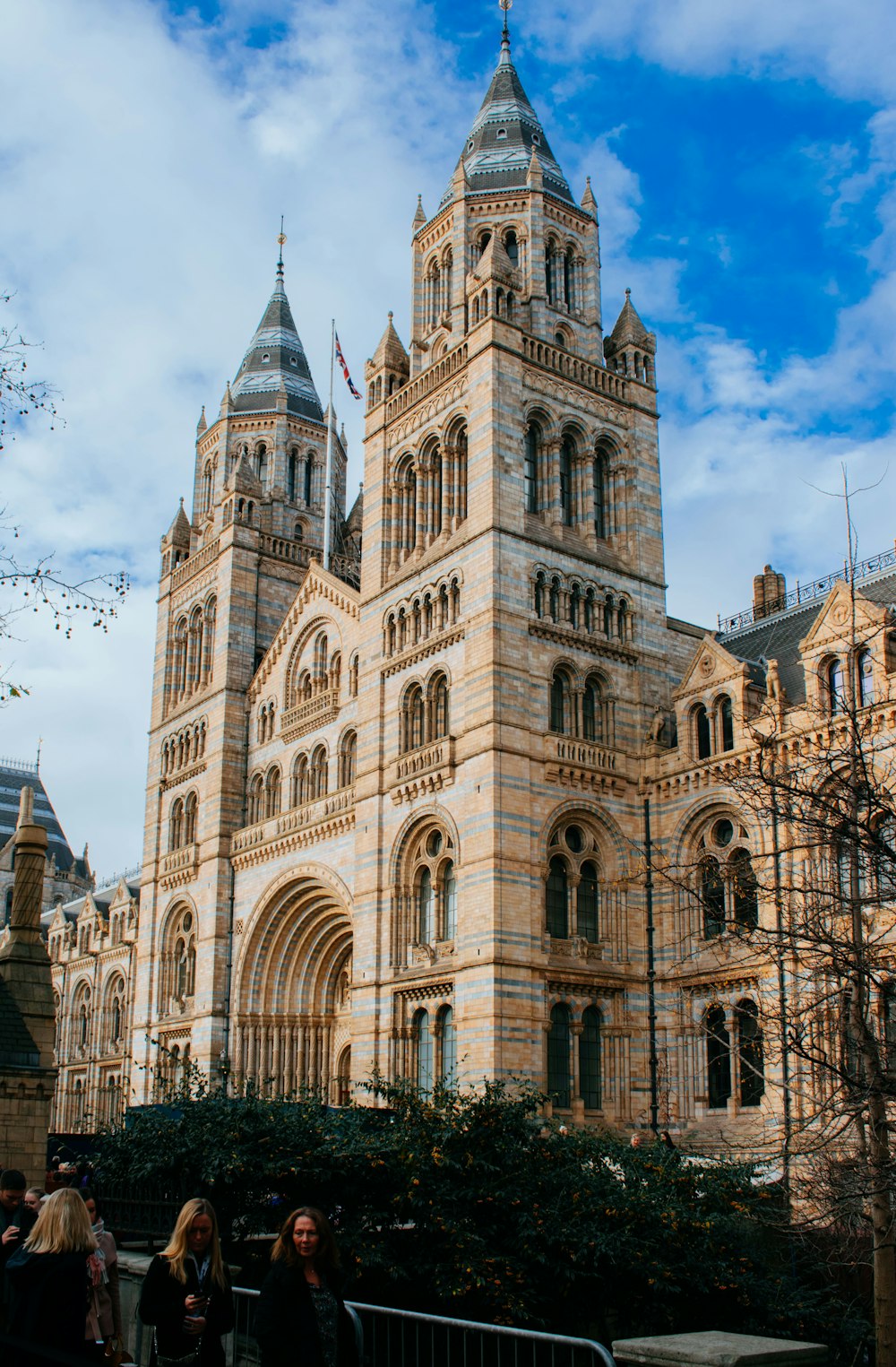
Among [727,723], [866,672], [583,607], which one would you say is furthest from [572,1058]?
[583,607]

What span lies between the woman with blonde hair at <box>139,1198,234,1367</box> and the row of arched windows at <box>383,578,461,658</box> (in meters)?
25.1

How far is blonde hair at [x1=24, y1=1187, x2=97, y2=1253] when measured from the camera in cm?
830

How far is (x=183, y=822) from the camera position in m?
47.6

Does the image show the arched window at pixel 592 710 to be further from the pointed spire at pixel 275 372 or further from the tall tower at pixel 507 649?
the pointed spire at pixel 275 372

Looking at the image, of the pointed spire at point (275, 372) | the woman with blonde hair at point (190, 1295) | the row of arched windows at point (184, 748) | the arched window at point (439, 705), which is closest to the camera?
the woman with blonde hair at point (190, 1295)

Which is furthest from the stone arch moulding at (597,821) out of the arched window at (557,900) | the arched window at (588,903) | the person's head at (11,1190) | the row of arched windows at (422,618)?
the person's head at (11,1190)

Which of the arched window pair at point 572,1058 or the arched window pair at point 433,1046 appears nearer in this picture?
the arched window pair at point 572,1058

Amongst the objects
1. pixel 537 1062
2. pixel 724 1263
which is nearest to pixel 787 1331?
pixel 724 1263

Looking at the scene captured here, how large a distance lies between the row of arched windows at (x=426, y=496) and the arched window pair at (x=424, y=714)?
13.2 ft

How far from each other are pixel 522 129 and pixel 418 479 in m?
11.9

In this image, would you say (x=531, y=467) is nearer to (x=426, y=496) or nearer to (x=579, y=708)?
(x=426, y=496)

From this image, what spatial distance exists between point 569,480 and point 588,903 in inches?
448

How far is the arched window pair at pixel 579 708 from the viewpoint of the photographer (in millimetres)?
32875

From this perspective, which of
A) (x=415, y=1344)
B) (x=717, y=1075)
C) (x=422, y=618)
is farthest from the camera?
(x=422, y=618)
